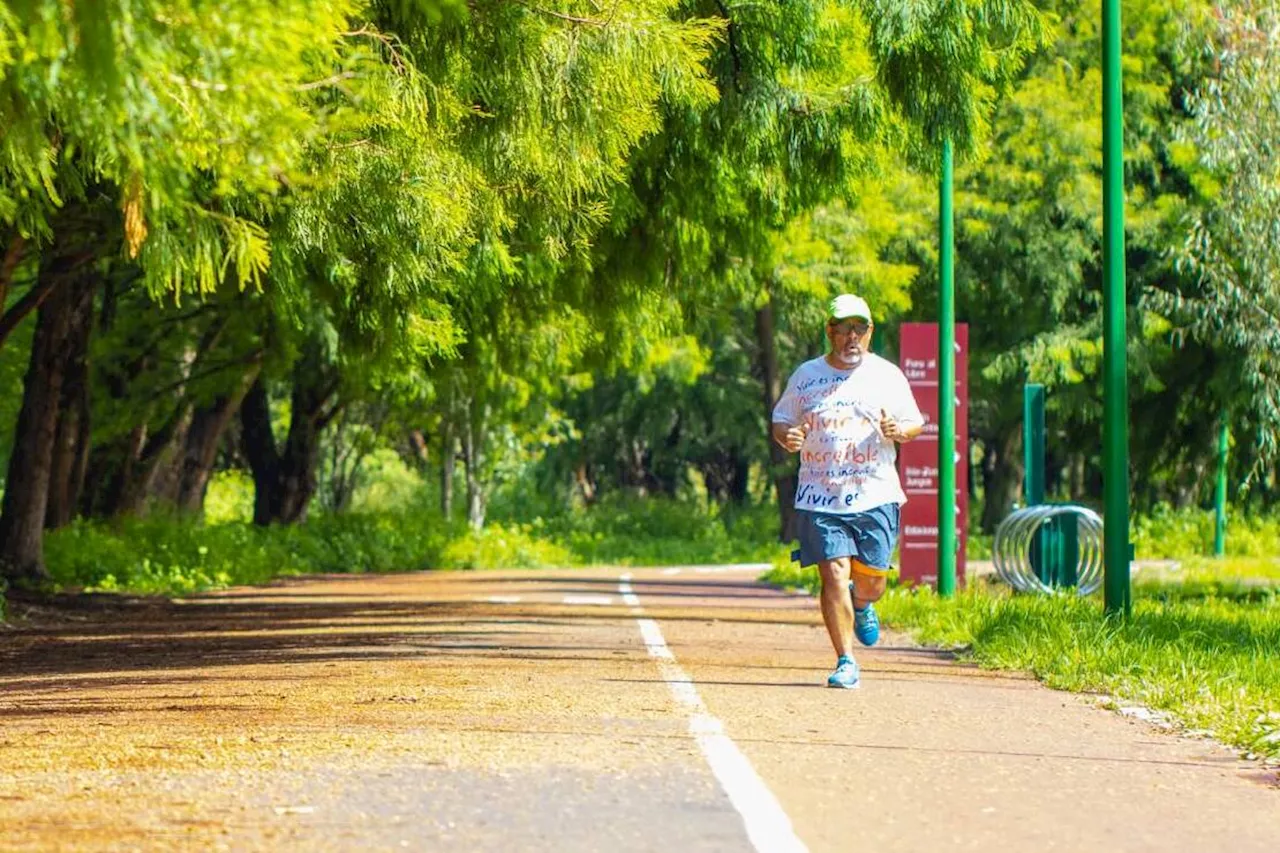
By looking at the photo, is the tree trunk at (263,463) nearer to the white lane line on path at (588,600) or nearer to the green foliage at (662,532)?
the green foliage at (662,532)

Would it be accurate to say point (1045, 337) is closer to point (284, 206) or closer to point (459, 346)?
point (459, 346)

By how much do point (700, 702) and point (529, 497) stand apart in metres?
48.8

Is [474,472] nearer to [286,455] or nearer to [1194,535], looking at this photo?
[286,455]

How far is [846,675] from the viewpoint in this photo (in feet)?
38.5

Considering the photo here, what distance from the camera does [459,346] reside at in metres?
19.9

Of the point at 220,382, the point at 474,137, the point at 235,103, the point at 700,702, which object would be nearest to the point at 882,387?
the point at 700,702

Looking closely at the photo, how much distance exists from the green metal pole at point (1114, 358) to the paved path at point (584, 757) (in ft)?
5.57

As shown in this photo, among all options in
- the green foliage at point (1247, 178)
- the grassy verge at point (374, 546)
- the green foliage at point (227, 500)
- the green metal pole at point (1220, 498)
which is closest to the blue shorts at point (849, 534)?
the green foliage at point (1247, 178)

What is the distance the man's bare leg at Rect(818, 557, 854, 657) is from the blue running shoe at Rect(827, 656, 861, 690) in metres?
0.05

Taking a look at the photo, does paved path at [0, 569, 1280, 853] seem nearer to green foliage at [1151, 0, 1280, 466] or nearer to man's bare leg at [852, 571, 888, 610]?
Answer: man's bare leg at [852, 571, 888, 610]

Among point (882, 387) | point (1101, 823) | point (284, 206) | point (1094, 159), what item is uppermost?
point (1094, 159)

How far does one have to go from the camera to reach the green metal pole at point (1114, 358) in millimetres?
16141

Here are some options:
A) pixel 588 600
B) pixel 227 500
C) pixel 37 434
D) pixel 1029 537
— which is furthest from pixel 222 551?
pixel 227 500

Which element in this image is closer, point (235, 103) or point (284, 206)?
point (235, 103)
